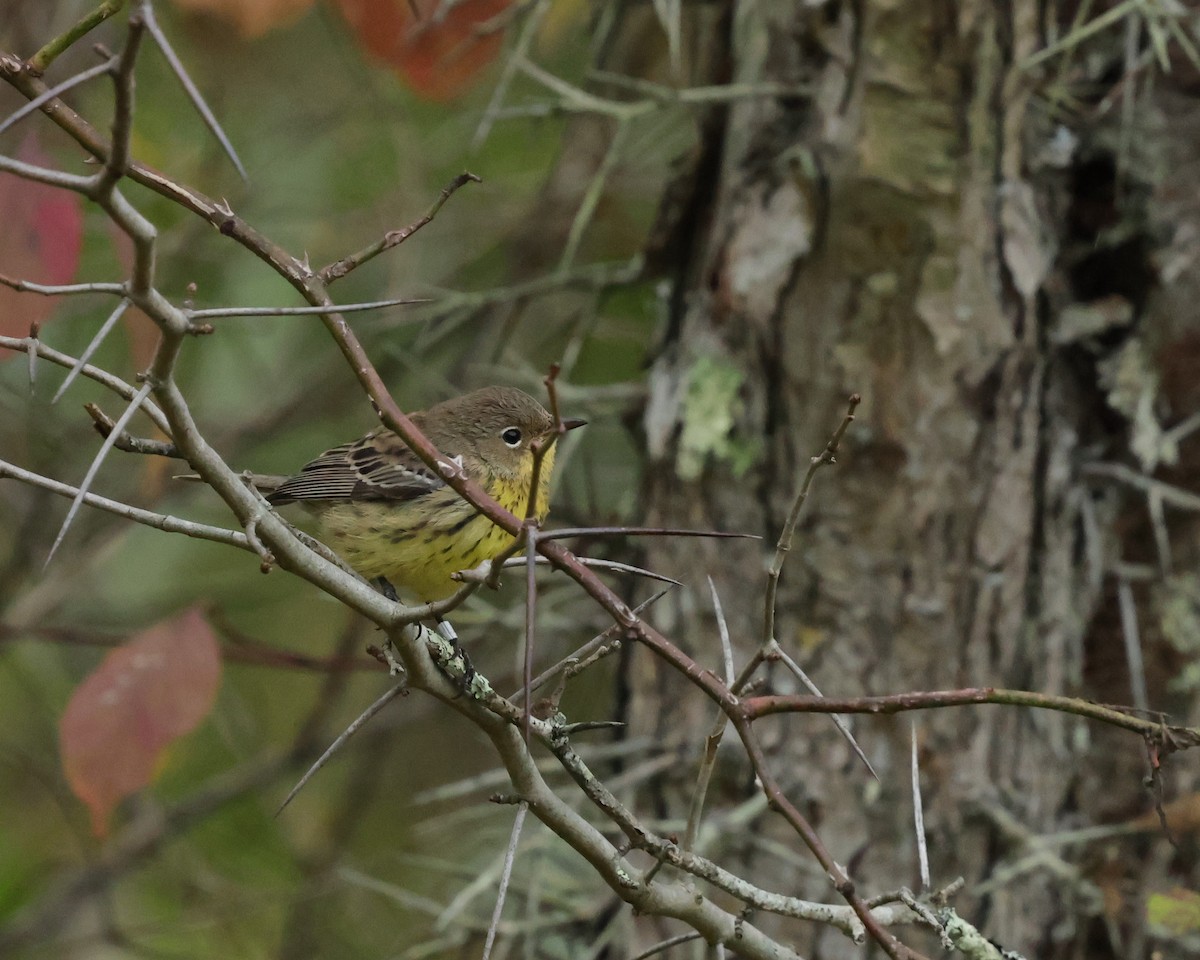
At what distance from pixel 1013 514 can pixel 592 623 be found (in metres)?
1.37

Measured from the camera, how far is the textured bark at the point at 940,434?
12.3 feet

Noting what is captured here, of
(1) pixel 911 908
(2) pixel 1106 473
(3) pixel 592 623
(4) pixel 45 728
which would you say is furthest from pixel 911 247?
(4) pixel 45 728

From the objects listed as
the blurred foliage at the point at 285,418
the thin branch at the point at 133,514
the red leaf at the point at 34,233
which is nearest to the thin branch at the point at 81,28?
the thin branch at the point at 133,514

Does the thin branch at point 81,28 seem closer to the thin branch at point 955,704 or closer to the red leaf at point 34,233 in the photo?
the thin branch at point 955,704

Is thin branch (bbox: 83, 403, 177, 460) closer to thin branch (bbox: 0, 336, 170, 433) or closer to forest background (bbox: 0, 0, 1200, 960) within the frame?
thin branch (bbox: 0, 336, 170, 433)

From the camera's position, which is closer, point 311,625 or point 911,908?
point 911,908

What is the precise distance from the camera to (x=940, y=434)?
379 cm

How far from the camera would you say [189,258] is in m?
5.99

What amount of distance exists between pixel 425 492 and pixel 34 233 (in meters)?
1.41

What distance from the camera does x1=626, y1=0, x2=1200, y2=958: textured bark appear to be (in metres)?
3.75

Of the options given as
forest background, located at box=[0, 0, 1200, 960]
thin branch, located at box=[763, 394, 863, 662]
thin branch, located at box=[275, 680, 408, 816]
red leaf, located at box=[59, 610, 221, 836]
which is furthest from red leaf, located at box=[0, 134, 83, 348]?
thin branch, located at box=[763, 394, 863, 662]

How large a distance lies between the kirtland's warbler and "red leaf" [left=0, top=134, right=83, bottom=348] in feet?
3.62

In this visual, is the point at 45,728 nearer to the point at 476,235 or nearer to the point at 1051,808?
the point at 476,235

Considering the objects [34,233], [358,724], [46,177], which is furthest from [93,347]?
[34,233]
